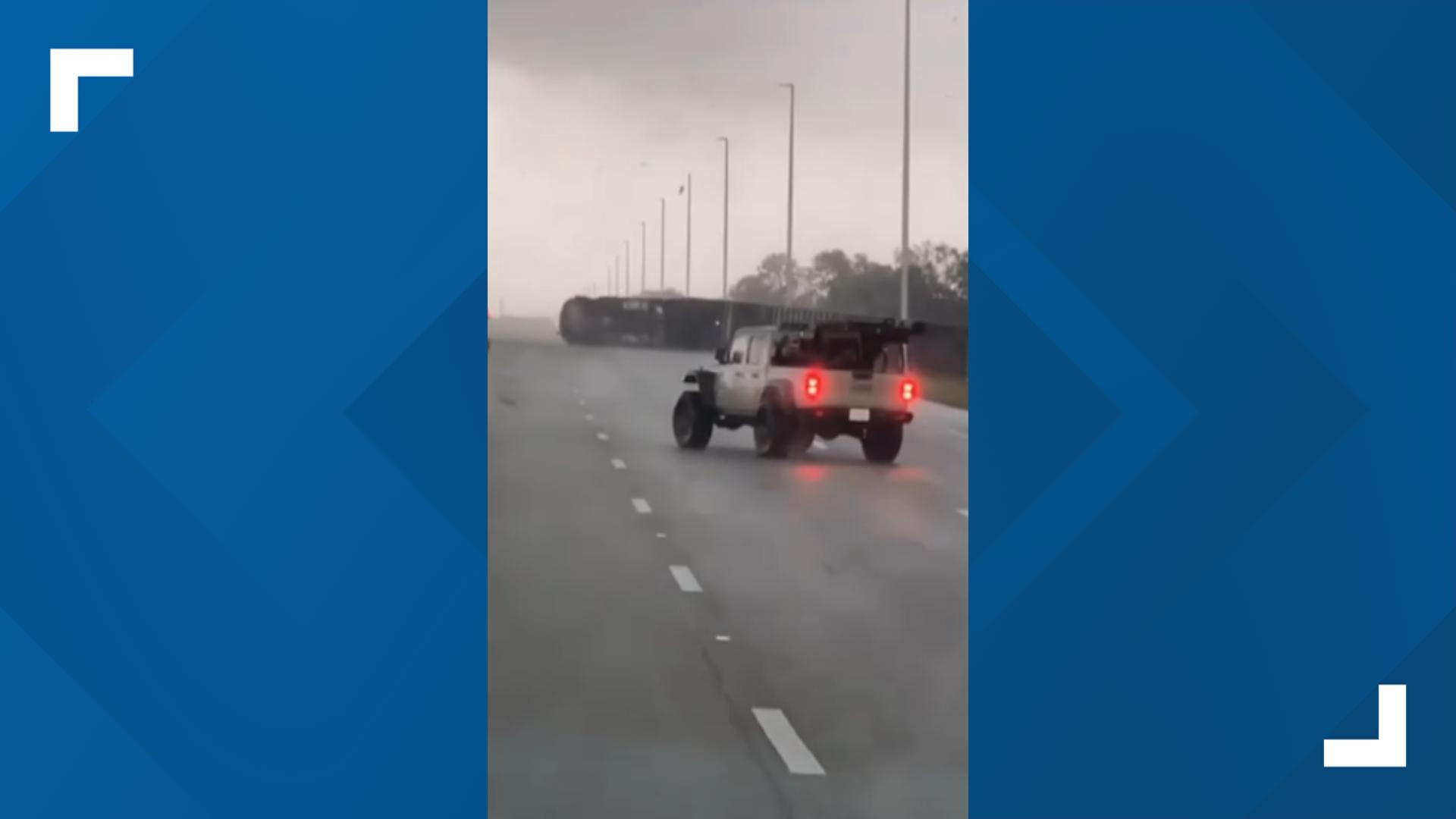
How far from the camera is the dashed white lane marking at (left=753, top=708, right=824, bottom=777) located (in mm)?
9852

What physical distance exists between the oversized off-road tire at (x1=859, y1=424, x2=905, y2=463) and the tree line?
1587 inches

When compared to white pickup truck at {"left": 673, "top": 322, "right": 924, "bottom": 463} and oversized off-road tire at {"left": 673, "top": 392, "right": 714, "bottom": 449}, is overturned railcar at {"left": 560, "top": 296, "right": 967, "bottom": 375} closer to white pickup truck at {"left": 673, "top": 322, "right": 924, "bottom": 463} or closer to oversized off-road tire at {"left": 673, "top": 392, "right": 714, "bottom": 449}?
oversized off-road tire at {"left": 673, "top": 392, "right": 714, "bottom": 449}

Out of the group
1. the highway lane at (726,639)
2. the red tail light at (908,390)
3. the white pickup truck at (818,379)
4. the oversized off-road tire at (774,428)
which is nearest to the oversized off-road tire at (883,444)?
the white pickup truck at (818,379)

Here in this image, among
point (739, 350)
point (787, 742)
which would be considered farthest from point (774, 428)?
point (787, 742)

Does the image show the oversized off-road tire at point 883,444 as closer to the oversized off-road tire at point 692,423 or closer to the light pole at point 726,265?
the oversized off-road tire at point 692,423

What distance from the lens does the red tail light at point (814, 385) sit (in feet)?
95.9
